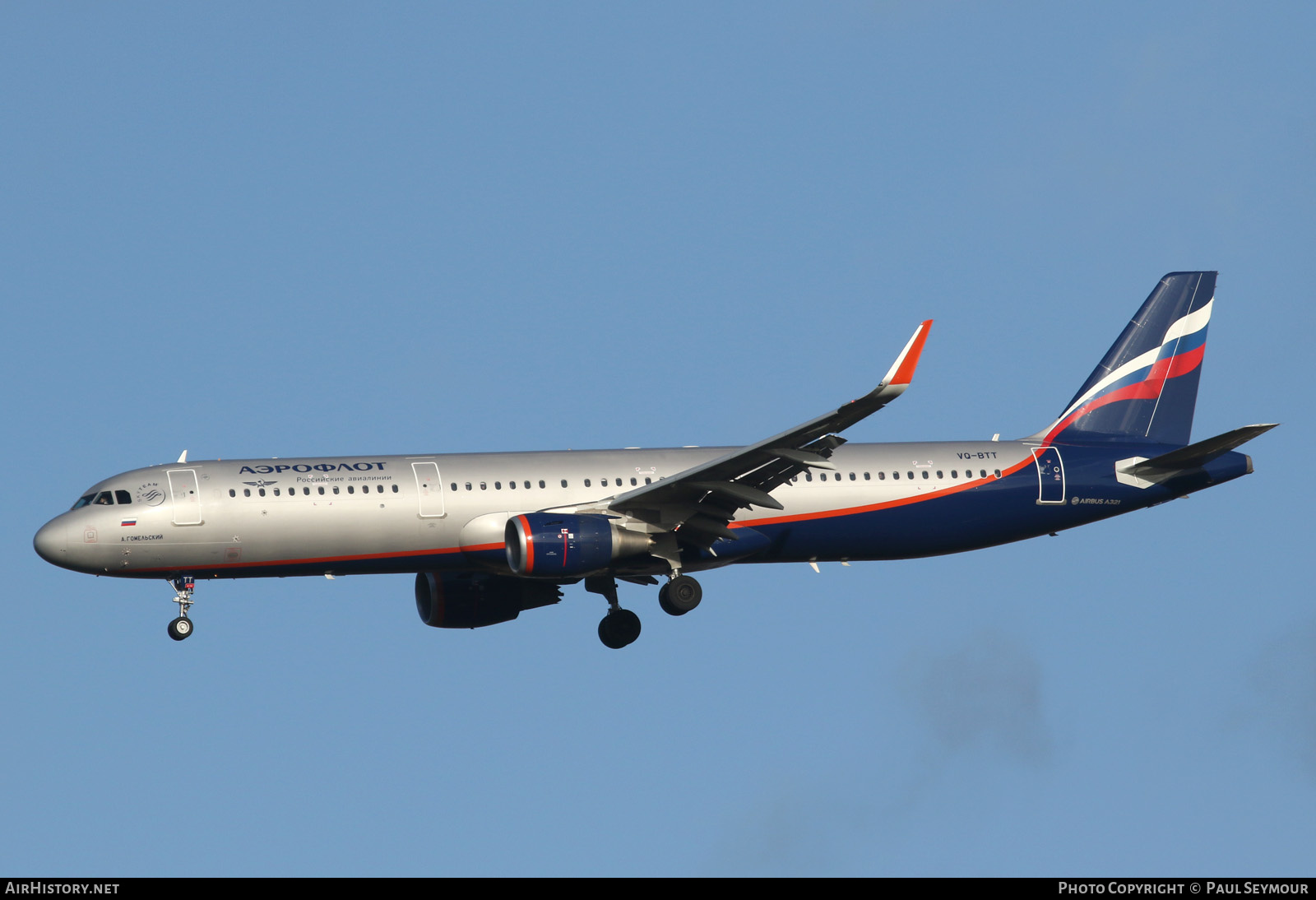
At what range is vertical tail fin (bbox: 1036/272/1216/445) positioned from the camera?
55.5 metres

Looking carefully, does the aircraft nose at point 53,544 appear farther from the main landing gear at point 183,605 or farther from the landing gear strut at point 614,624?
the landing gear strut at point 614,624

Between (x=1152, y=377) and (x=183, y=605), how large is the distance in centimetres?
2932

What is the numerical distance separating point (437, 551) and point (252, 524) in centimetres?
474

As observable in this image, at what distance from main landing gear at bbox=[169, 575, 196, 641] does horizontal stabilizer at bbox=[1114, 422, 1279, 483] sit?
85.4 feet

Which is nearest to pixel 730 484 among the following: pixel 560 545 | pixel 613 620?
pixel 560 545

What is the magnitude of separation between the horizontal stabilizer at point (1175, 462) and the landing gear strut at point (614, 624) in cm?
1462

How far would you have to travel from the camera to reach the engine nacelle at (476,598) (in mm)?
52812

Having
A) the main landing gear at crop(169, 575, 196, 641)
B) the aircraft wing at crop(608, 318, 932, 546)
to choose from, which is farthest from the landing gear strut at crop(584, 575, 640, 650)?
the main landing gear at crop(169, 575, 196, 641)

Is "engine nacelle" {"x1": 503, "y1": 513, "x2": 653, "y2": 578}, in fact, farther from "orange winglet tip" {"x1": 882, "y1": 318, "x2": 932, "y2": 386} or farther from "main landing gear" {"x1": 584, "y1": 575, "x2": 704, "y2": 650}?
"orange winglet tip" {"x1": 882, "y1": 318, "x2": 932, "y2": 386}

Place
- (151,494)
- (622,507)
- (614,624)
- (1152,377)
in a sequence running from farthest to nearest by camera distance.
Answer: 1. (1152,377)
2. (614,624)
3. (622,507)
4. (151,494)

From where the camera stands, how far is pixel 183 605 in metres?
47.5

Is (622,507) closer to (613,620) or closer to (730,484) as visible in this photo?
(730,484)

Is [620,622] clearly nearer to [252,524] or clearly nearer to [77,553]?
[252,524]
